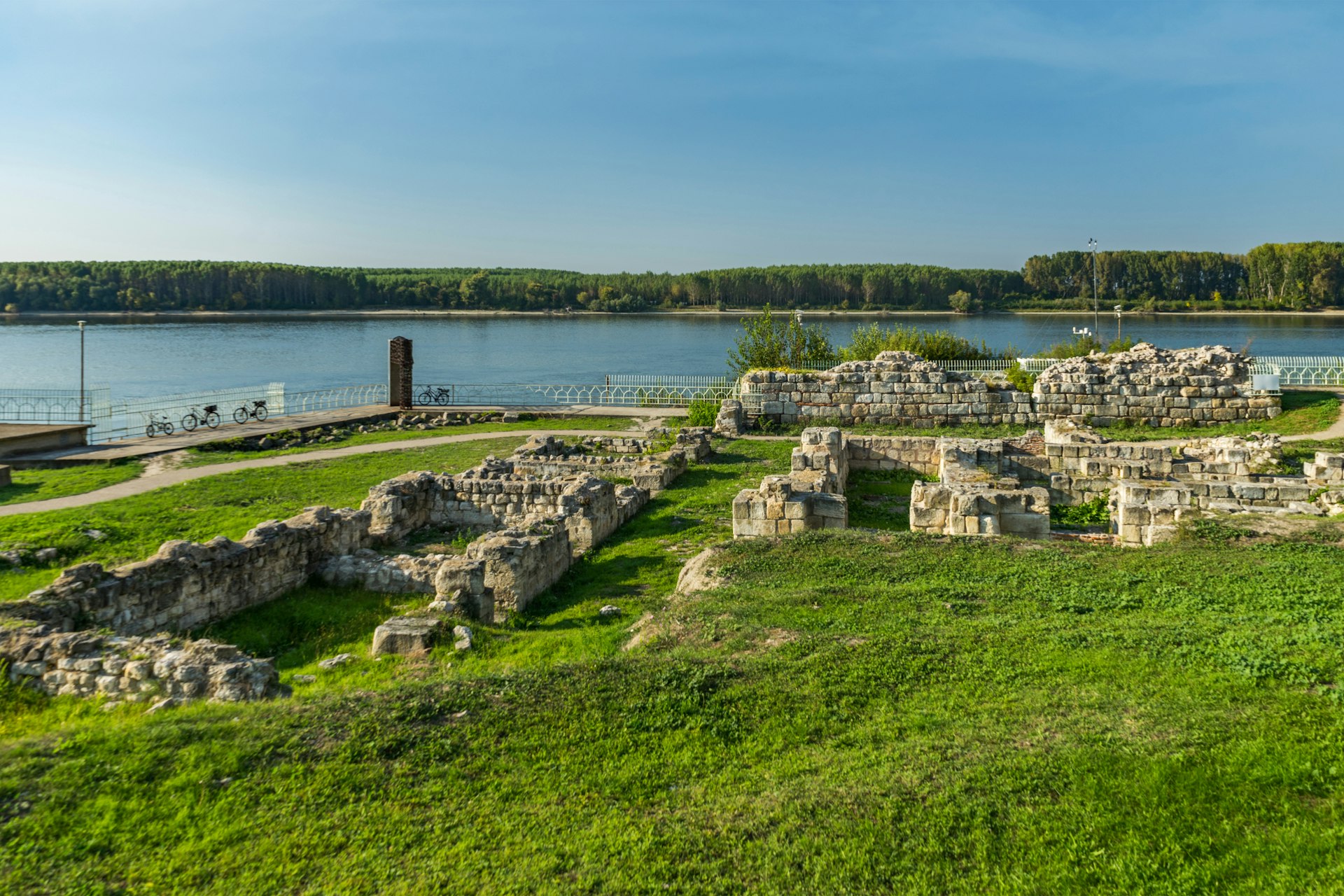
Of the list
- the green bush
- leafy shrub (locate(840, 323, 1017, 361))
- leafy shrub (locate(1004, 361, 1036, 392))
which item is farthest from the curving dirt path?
leafy shrub (locate(840, 323, 1017, 361))

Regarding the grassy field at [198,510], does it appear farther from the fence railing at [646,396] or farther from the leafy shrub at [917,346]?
the leafy shrub at [917,346]

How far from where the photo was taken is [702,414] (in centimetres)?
2769

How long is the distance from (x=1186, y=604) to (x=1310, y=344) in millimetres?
89531

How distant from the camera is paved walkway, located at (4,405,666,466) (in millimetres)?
22906

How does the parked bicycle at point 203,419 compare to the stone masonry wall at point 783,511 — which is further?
the parked bicycle at point 203,419

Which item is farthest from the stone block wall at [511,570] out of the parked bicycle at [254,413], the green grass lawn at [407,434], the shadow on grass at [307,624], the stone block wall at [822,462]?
the parked bicycle at [254,413]

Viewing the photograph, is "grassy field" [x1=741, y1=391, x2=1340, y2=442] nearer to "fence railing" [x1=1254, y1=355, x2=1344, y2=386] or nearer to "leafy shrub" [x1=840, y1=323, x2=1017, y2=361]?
"fence railing" [x1=1254, y1=355, x2=1344, y2=386]

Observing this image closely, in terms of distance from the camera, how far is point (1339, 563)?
891 cm

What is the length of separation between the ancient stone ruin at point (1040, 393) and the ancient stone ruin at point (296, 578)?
34.8 feet

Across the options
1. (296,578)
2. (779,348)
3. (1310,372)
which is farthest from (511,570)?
(1310,372)

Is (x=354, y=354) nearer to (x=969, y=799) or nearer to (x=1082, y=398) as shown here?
(x=1082, y=398)

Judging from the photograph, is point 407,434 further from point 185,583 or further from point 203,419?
point 185,583

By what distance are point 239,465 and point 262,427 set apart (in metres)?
6.92

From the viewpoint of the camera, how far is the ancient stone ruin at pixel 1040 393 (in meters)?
25.3
